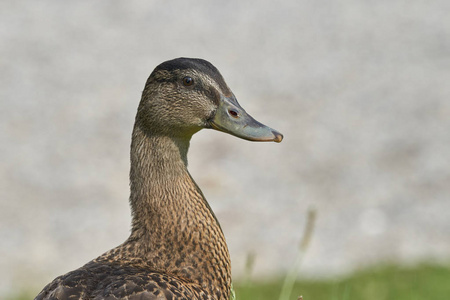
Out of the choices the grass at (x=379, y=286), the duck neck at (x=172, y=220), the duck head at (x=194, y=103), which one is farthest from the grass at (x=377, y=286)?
the duck head at (x=194, y=103)

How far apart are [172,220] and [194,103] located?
21.0 inches

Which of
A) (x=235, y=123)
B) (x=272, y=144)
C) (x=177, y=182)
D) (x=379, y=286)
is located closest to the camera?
(x=235, y=123)

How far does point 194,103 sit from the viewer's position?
362 centimetres

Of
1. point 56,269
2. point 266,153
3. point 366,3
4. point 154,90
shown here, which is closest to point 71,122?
point 266,153

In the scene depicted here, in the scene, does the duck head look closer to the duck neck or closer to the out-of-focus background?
the duck neck

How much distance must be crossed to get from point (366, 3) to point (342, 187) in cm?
665

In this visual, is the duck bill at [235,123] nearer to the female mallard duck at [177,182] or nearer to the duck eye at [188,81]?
the female mallard duck at [177,182]

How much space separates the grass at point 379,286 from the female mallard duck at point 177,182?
98.3 inches

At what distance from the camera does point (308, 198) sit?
10570mm

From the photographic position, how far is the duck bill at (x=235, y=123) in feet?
11.7

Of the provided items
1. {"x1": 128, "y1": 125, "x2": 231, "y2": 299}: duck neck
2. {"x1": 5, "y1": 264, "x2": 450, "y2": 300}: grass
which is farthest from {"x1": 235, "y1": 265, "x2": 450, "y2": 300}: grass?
{"x1": 128, "y1": 125, "x2": 231, "y2": 299}: duck neck

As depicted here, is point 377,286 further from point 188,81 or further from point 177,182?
point 188,81

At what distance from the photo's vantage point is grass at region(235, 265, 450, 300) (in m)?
6.37

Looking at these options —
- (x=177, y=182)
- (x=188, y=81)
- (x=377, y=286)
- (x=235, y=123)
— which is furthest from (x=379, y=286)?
(x=188, y=81)
